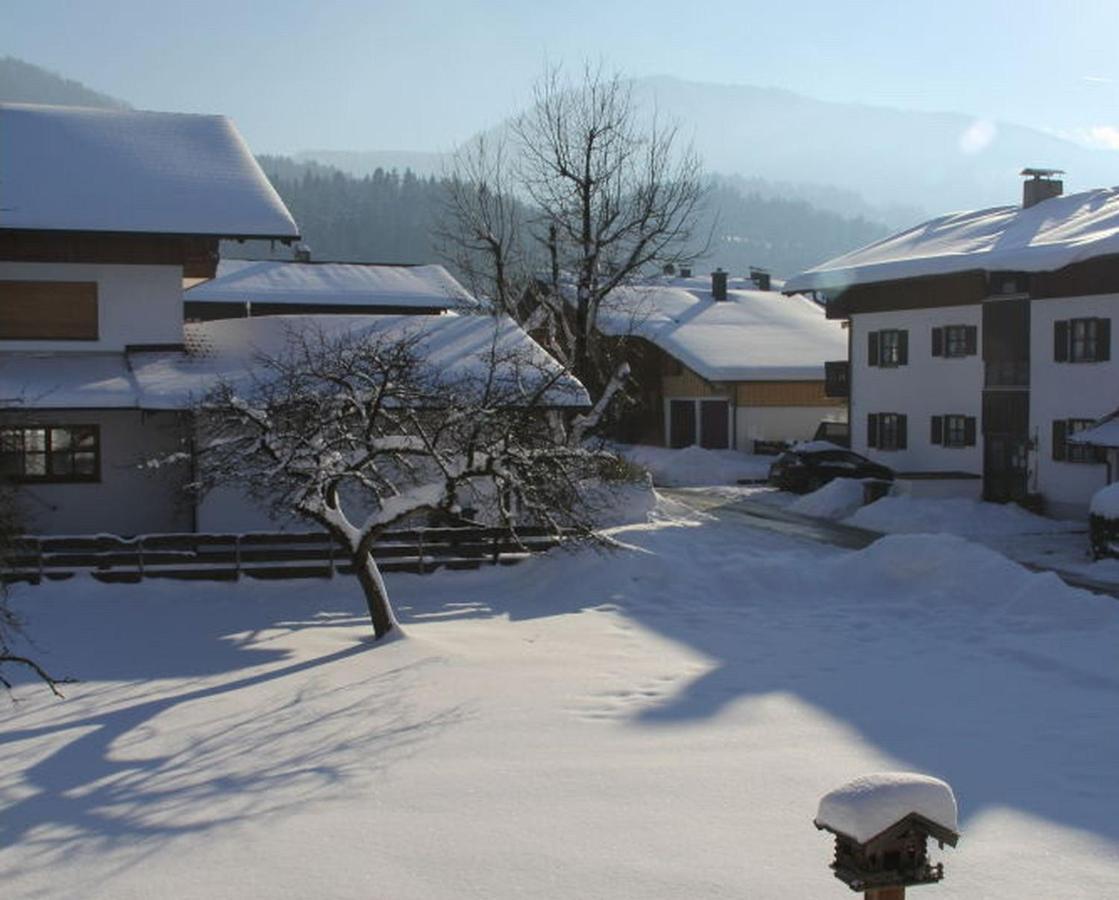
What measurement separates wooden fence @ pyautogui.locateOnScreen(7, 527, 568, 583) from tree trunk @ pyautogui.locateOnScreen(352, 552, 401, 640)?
304 cm

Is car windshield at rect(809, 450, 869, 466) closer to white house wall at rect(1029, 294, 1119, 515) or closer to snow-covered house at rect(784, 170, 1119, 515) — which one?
snow-covered house at rect(784, 170, 1119, 515)

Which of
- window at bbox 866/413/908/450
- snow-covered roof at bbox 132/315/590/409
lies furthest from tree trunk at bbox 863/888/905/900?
window at bbox 866/413/908/450

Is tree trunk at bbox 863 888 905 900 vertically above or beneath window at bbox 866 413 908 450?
beneath

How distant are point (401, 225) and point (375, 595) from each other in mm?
109784

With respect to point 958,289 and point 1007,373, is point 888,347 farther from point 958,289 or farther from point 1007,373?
point 1007,373

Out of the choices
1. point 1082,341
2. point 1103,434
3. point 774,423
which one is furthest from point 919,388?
point 774,423

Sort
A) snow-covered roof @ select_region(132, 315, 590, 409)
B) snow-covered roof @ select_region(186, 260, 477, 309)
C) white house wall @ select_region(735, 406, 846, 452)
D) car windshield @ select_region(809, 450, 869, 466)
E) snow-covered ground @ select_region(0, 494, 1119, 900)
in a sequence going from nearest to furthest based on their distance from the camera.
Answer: snow-covered ground @ select_region(0, 494, 1119, 900), snow-covered roof @ select_region(132, 315, 590, 409), car windshield @ select_region(809, 450, 869, 466), snow-covered roof @ select_region(186, 260, 477, 309), white house wall @ select_region(735, 406, 846, 452)

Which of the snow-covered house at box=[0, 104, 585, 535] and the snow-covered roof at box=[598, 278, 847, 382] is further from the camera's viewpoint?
the snow-covered roof at box=[598, 278, 847, 382]

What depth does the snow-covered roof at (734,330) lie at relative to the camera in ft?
158

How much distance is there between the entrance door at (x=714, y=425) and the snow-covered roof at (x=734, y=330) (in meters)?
1.82

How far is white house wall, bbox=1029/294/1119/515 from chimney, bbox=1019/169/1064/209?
938 centimetres

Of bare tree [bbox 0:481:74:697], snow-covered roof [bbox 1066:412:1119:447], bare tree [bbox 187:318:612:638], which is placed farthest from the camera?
snow-covered roof [bbox 1066:412:1119:447]

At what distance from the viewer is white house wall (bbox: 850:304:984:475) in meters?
35.7

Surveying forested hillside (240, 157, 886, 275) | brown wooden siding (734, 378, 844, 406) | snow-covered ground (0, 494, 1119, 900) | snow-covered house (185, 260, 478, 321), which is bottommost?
snow-covered ground (0, 494, 1119, 900)
